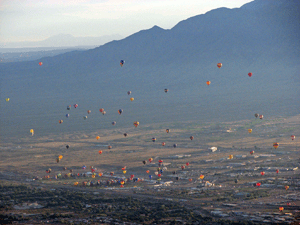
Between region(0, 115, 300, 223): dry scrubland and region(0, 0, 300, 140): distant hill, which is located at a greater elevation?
region(0, 0, 300, 140): distant hill

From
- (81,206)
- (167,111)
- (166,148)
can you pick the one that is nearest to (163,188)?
(81,206)

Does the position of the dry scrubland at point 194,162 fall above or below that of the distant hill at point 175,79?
below

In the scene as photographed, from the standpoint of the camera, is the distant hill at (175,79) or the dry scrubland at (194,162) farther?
the distant hill at (175,79)

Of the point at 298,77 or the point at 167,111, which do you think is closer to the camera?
the point at 167,111

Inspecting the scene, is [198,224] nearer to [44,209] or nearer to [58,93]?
[44,209]
